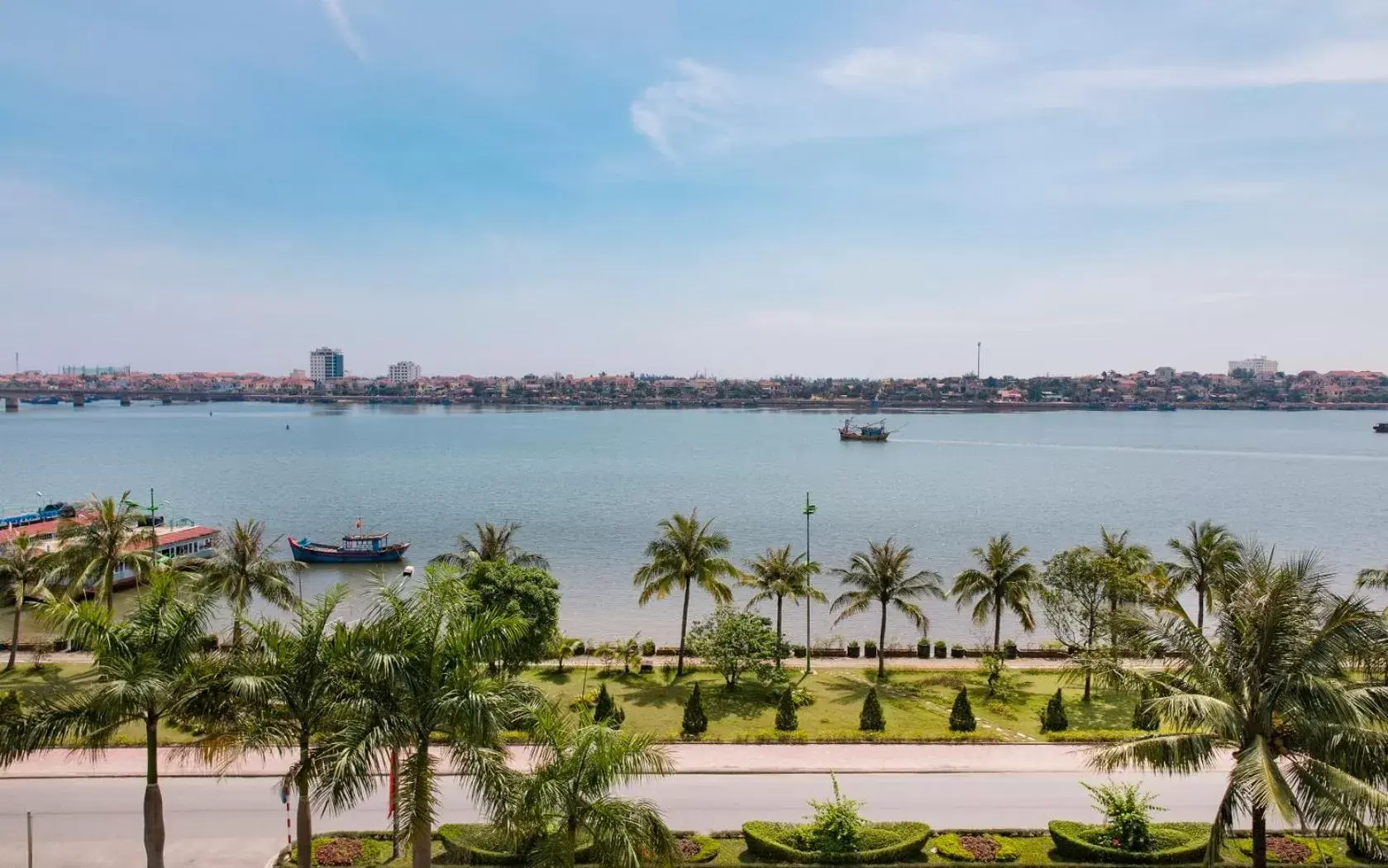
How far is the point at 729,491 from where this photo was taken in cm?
9800

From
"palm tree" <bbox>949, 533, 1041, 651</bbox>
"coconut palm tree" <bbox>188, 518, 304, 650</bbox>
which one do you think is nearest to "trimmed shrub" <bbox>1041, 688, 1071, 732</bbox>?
"palm tree" <bbox>949, 533, 1041, 651</bbox>

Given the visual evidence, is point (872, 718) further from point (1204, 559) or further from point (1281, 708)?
point (1204, 559)

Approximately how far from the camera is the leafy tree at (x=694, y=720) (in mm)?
24062

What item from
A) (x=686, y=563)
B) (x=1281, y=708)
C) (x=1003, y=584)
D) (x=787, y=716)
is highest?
(x=1281, y=708)

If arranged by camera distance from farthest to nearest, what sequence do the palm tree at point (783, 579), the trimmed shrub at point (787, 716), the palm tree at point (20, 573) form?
1. the palm tree at point (783, 579)
2. the palm tree at point (20, 573)
3. the trimmed shrub at point (787, 716)

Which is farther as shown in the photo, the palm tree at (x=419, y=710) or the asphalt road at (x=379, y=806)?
the asphalt road at (x=379, y=806)

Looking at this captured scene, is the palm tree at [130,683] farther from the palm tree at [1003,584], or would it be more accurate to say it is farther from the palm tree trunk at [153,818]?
the palm tree at [1003,584]

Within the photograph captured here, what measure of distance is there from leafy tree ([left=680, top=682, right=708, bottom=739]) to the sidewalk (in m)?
0.96

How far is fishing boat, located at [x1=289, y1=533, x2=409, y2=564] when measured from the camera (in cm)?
6162

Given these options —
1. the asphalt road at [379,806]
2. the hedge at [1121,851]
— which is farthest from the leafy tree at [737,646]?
the hedge at [1121,851]

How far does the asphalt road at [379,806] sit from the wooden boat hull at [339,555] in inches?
1662

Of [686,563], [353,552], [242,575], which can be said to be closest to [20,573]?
[242,575]

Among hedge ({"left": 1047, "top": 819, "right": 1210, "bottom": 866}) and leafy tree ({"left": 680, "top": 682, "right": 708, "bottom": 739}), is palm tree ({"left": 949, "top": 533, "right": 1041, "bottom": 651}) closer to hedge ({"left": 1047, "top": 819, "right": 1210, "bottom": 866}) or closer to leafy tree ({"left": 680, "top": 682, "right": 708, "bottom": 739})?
leafy tree ({"left": 680, "top": 682, "right": 708, "bottom": 739})

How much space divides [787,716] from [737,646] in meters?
3.64
